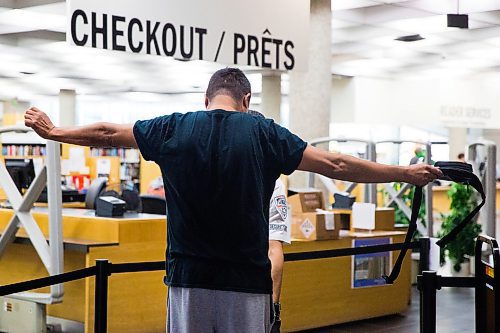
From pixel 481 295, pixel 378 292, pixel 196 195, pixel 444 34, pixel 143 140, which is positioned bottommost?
pixel 378 292

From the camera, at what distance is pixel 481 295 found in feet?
13.8

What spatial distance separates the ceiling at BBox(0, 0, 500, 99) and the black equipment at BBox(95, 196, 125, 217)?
5.67 m

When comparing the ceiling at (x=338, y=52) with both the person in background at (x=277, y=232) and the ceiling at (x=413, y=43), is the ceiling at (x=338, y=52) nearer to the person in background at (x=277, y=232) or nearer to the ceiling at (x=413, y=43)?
the ceiling at (x=413, y=43)

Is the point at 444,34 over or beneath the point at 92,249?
over

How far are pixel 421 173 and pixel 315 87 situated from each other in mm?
7444

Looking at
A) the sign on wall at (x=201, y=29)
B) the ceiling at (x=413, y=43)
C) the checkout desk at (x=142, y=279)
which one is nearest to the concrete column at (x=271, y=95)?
the ceiling at (x=413, y=43)

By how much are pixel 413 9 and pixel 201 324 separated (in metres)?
9.80

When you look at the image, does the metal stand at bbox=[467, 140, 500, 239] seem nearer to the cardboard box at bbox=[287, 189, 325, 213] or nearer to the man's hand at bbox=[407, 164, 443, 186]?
the cardboard box at bbox=[287, 189, 325, 213]

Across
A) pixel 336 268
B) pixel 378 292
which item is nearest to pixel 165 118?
pixel 336 268

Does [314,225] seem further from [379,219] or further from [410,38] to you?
[410,38]

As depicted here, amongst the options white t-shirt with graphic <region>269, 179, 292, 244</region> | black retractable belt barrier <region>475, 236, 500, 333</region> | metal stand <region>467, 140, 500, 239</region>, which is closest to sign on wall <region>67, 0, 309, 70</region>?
white t-shirt with graphic <region>269, 179, 292, 244</region>

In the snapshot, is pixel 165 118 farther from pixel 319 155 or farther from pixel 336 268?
pixel 336 268

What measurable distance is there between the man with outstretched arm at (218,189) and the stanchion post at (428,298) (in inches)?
61.2

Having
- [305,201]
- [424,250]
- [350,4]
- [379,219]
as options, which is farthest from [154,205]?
[424,250]
